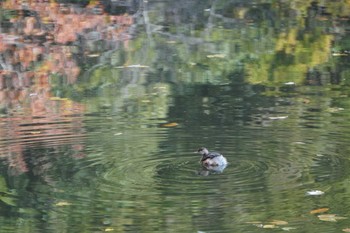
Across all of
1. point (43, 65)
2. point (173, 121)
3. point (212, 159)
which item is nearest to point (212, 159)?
point (212, 159)

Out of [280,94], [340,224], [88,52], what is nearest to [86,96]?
[280,94]

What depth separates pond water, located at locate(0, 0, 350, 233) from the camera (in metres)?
8.12

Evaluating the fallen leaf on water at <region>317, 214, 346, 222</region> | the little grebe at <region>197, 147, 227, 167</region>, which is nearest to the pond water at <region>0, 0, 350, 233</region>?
the fallen leaf on water at <region>317, 214, 346, 222</region>

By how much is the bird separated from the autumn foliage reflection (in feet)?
4.41

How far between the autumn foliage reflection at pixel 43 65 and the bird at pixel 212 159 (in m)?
1.34

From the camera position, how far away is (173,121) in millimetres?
11375

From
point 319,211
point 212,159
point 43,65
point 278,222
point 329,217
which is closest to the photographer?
point 278,222

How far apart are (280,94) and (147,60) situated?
3353mm

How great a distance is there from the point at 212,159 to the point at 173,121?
2.52 m

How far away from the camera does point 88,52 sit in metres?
16.9

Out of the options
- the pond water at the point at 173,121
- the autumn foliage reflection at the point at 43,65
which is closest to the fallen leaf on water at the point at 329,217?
the pond water at the point at 173,121

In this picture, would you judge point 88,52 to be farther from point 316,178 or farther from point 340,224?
point 340,224

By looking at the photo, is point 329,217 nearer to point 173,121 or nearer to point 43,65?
point 173,121

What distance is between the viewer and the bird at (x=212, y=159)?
29.3ft
